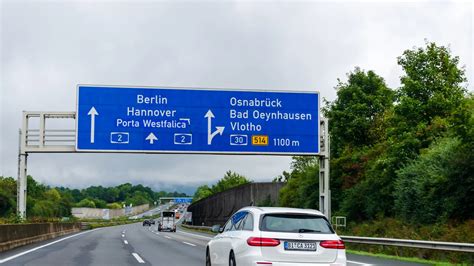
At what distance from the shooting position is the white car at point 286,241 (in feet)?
30.4

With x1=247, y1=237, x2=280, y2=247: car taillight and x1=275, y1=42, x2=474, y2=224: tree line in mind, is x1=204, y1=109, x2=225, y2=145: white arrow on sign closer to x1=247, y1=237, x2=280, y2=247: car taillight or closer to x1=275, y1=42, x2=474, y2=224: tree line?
x1=275, y1=42, x2=474, y2=224: tree line

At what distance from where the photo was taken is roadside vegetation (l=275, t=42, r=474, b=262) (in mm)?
22969

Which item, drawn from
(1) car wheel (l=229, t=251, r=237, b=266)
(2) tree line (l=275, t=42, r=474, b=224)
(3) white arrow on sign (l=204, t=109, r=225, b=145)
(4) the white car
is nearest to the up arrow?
(3) white arrow on sign (l=204, t=109, r=225, b=145)

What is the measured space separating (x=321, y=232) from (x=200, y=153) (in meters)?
16.4

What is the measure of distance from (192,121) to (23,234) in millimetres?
8338

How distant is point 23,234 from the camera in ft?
80.2

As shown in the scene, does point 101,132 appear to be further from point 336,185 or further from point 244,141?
point 336,185

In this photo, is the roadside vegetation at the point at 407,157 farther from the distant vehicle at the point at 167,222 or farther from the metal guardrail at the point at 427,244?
the distant vehicle at the point at 167,222

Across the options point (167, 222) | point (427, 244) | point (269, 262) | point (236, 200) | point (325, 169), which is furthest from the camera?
point (236, 200)

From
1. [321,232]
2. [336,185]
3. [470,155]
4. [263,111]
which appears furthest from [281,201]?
[321,232]

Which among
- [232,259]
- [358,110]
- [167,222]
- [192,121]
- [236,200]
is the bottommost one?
[167,222]

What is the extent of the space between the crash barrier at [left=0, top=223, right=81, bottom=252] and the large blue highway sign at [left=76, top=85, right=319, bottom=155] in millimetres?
4206

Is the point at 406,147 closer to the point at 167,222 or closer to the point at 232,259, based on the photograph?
the point at 232,259

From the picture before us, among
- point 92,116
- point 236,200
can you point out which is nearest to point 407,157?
point 92,116
